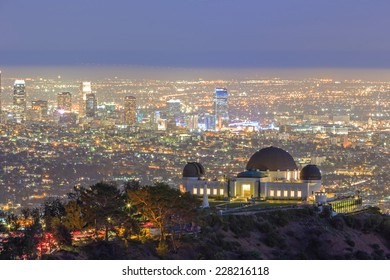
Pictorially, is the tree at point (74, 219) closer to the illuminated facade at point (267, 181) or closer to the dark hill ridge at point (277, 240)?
the dark hill ridge at point (277, 240)

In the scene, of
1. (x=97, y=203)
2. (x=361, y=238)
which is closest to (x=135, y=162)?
(x=361, y=238)

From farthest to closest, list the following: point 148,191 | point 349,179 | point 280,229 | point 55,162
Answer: point 55,162
point 349,179
point 280,229
point 148,191

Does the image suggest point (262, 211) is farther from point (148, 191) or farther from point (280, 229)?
point (148, 191)

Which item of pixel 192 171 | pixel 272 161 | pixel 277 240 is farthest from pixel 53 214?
pixel 272 161

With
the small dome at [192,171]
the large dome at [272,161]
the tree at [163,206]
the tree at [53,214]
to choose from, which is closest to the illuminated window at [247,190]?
the large dome at [272,161]

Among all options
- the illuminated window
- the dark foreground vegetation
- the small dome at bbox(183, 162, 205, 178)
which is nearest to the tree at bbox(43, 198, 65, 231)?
the dark foreground vegetation

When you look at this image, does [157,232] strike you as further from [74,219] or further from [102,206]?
[74,219]

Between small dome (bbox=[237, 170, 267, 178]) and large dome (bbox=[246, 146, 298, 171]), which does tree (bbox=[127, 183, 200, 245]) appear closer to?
small dome (bbox=[237, 170, 267, 178])
